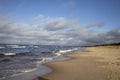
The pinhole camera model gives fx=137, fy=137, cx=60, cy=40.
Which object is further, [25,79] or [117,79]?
Result: [25,79]

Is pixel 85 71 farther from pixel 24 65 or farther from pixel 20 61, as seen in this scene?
pixel 20 61

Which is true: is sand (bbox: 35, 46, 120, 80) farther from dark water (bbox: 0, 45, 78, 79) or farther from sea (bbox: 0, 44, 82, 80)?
dark water (bbox: 0, 45, 78, 79)

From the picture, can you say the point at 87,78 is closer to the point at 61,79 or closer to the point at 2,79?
the point at 61,79

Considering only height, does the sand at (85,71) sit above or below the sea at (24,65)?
below

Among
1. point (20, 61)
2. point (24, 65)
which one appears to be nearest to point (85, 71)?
point (24, 65)

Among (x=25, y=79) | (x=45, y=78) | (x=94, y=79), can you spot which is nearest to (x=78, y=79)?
(x=94, y=79)

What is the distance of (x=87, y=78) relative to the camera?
7.75 metres

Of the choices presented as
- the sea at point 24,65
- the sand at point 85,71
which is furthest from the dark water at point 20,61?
the sand at point 85,71

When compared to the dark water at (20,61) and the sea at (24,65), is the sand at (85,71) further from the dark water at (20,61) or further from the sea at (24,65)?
the dark water at (20,61)

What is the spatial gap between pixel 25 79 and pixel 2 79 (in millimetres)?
1386

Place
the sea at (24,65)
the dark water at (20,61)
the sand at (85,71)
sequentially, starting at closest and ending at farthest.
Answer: the sand at (85,71)
the sea at (24,65)
the dark water at (20,61)

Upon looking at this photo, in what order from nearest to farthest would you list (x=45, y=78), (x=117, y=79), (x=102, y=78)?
(x=117, y=79) → (x=102, y=78) → (x=45, y=78)

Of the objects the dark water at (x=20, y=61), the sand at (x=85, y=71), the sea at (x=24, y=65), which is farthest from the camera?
the dark water at (x=20, y=61)

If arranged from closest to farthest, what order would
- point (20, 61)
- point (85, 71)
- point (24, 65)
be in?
point (85, 71) → point (24, 65) → point (20, 61)
